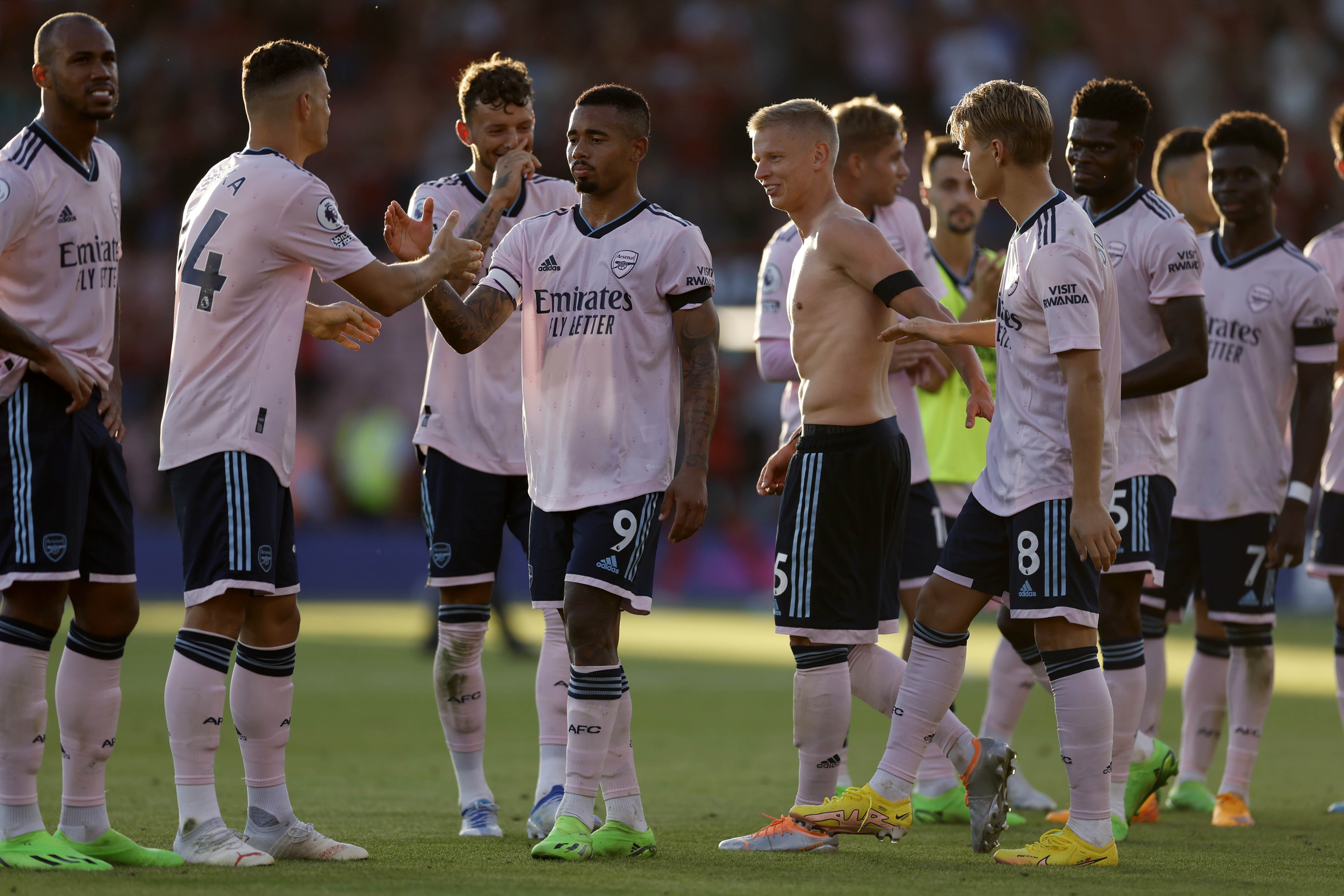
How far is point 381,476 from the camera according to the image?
69.9 feet

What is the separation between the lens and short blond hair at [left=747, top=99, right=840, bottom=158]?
17.6ft

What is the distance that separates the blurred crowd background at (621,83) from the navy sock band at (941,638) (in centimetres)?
1541

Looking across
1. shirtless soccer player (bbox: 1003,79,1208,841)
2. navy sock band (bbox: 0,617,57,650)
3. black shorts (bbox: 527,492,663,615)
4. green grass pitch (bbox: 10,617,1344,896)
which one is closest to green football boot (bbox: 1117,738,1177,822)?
green grass pitch (bbox: 10,617,1344,896)

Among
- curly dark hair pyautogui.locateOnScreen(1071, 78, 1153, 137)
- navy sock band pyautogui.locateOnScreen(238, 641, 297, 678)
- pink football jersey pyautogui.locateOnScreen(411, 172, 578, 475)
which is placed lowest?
navy sock band pyautogui.locateOnScreen(238, 641, 297, 678)

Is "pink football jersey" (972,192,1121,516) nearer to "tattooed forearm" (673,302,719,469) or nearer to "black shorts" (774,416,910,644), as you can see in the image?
"black shorts" (774,416,910,644)

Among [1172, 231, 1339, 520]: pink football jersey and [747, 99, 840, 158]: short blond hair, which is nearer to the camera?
[747, 99, 840, 158]: short blond hair

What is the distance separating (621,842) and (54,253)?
2.67 metres

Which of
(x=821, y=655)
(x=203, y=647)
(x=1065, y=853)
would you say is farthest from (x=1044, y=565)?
(x=203, y=647)

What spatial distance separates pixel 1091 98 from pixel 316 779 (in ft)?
15.3

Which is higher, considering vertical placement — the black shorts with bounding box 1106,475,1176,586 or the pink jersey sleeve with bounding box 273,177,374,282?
the pink jersey sleeve with bounding box 273,177,374,282

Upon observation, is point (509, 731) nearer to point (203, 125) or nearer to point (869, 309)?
point (869, 309)

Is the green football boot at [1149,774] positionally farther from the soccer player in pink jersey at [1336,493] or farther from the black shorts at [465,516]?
the black shorts at [465,516]

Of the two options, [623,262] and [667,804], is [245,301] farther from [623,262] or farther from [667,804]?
[667,804]

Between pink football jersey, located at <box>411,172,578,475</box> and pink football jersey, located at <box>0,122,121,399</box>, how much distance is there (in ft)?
4.19
